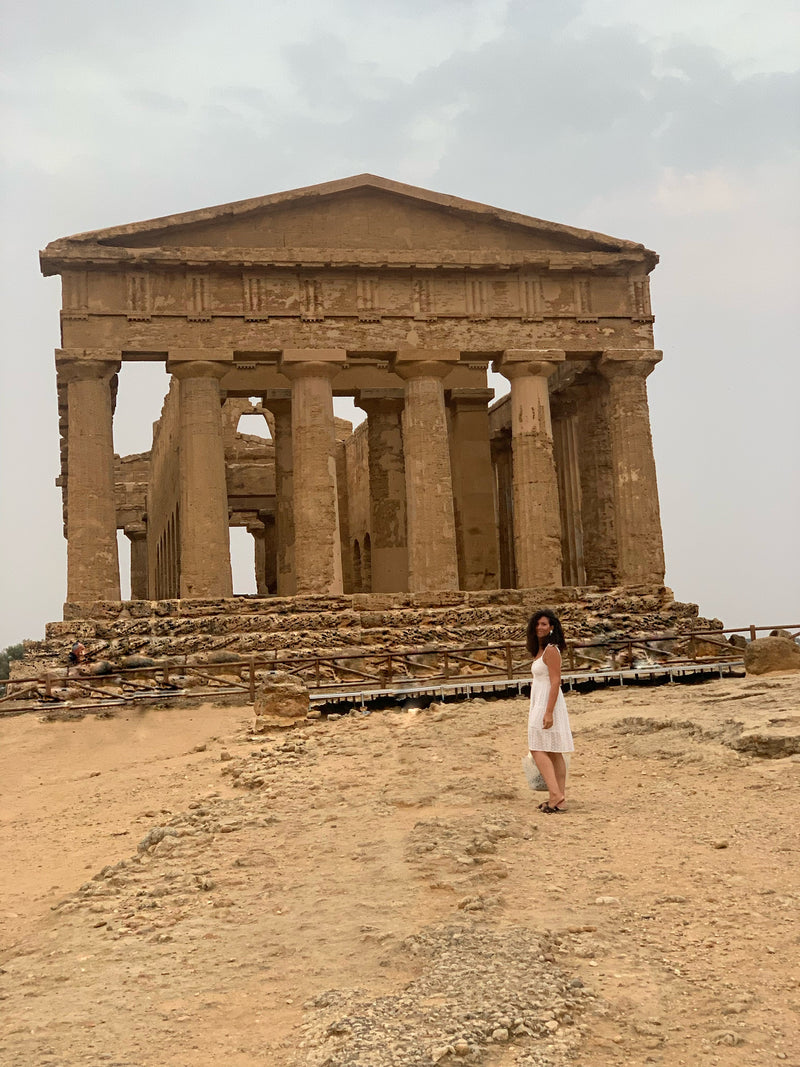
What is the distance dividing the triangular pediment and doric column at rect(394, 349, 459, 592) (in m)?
2.59

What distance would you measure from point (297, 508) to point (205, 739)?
931 cm

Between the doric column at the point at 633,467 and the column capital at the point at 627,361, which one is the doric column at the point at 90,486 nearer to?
the column capital at the point at 627,361

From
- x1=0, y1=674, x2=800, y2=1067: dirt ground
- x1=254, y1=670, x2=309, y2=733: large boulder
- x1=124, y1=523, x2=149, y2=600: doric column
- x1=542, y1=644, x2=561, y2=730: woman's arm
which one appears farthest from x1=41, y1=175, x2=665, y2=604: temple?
x1=124, y1=523, x2=149, y2=600: doric column

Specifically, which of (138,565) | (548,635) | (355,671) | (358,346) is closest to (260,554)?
(138,565)

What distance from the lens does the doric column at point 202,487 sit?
22812 millimetres

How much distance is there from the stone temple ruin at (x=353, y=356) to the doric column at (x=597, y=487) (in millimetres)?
47

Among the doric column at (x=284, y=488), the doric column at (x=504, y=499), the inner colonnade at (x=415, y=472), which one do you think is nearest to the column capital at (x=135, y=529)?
the inner colonnade at (x=415, y=472)

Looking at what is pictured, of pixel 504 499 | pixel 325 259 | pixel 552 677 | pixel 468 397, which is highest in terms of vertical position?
pixel 325 259

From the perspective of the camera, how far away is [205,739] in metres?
14.7

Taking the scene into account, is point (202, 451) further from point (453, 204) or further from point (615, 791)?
point (615, 791)

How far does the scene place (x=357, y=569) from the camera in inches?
1442

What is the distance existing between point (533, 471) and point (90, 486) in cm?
907

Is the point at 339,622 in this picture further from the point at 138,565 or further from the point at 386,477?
the point at 138,565

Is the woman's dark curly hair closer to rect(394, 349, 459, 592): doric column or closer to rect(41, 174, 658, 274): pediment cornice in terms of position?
rect(394, 349, 459, 592): doric column
